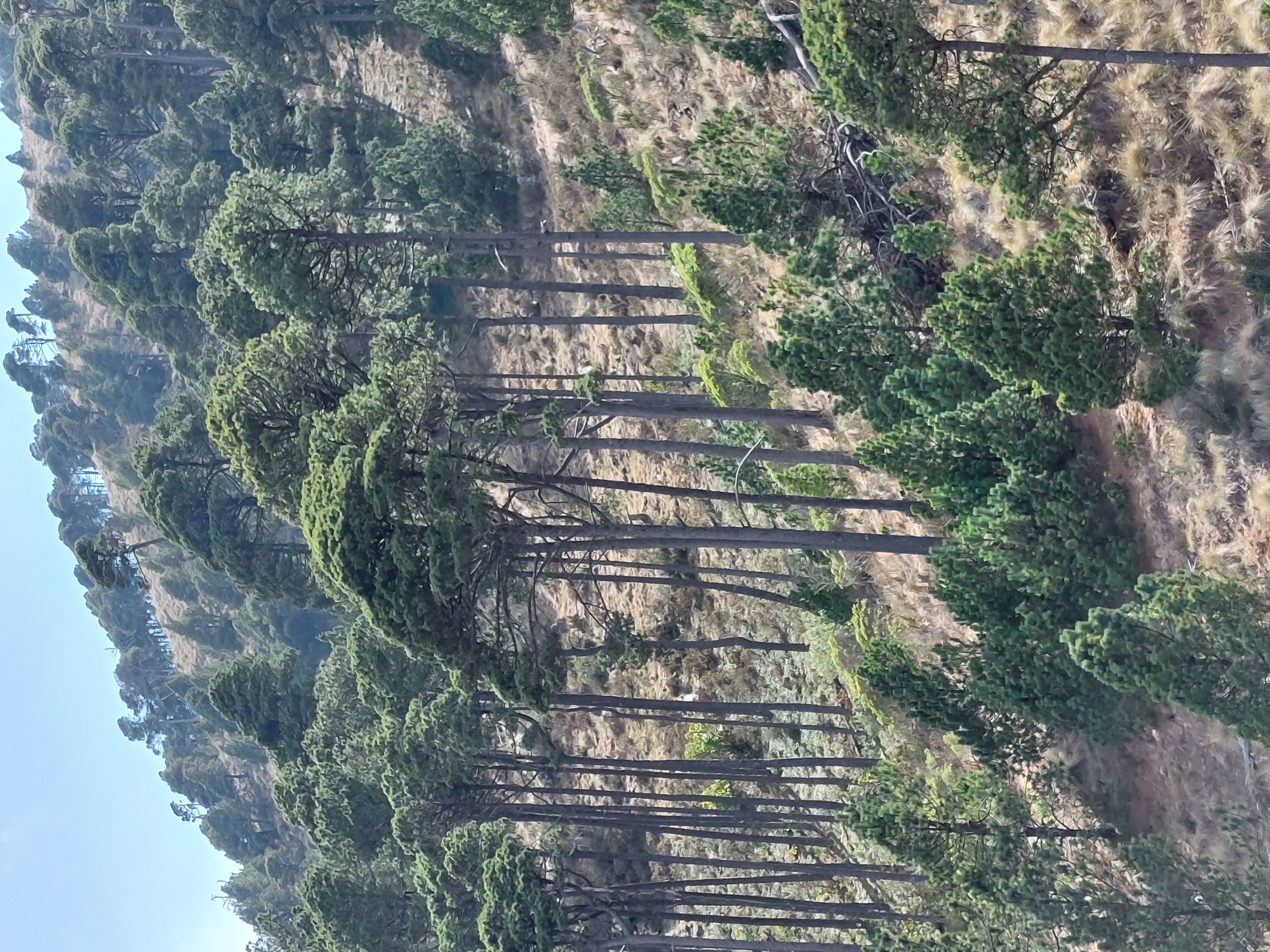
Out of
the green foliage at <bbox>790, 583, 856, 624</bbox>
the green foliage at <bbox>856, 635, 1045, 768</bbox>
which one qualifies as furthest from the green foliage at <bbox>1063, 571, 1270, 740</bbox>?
the green foliage at <bbox>790, 583, 856, 624</bbox>

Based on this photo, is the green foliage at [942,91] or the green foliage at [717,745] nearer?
the green foliage at [942,91]

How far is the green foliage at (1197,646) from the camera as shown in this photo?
46.7 ft

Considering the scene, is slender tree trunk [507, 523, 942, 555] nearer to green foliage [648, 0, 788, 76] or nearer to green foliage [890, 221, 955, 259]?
green foliage [890, 221, 955, 259]

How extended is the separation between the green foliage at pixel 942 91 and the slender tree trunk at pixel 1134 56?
10.8 inches

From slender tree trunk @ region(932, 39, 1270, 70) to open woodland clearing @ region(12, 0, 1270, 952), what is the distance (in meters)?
0.10

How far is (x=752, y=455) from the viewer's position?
73.5ft

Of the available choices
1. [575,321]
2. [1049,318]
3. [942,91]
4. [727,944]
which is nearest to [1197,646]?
[1049,318]

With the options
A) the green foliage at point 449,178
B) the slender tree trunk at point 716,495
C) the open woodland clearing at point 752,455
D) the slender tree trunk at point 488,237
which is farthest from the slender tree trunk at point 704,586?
the green foliage at point 449,178

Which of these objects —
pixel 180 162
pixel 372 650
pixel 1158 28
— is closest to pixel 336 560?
pixel 372 650

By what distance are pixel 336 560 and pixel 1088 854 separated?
598 inches

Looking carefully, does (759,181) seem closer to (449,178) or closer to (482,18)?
(482,18)

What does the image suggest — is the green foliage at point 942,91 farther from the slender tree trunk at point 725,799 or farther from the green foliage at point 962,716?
the slender tree trunk at point 725,799

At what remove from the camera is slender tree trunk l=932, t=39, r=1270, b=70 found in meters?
13.2

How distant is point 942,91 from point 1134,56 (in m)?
2.39
